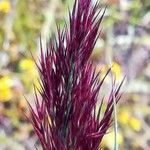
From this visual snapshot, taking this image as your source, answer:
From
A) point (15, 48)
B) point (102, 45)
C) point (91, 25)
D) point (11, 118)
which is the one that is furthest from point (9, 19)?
point (91, 25)

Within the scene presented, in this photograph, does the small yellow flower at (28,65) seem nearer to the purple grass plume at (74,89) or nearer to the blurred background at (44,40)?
the blurred background at (44,40)

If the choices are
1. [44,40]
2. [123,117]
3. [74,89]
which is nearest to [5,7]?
[44,40]

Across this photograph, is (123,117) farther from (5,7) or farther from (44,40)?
(5,7)

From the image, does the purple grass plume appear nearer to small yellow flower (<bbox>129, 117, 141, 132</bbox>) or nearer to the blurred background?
the blurred background

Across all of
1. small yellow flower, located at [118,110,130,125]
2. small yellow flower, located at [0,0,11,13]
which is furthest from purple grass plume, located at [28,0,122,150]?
small yellow flower, located at [118,110,130,125]

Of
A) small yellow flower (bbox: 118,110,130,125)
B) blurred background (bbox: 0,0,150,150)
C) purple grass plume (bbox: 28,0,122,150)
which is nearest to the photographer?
purple grass plume (bbox: 28,0,122,150)

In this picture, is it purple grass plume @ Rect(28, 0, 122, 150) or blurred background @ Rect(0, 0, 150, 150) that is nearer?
purple grass plume @ Rect(28, 0, 122, 150)

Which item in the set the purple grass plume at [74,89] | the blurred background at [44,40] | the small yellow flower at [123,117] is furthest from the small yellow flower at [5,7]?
the purple grass plume at [74,89]
